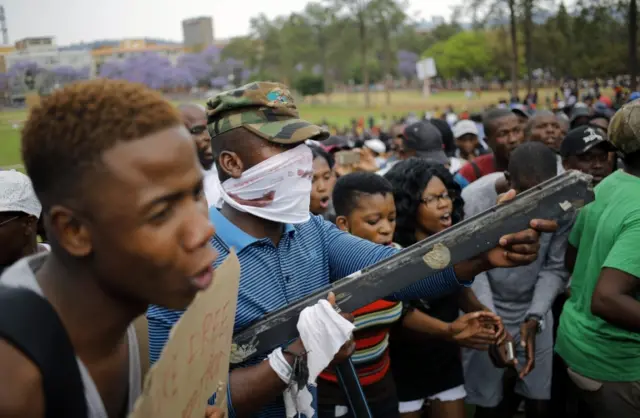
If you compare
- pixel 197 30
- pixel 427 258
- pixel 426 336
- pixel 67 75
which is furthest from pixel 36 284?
pixel 197 30

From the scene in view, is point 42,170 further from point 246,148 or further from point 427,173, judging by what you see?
point 427,173

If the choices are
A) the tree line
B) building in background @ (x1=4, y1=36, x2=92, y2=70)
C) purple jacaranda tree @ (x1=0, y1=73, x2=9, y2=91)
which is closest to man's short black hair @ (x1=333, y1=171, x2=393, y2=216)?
building in background @ (x1=4, y1=36, x2=92, y2=70)

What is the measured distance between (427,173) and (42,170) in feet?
9.48

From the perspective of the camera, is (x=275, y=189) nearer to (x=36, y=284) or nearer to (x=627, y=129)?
(x=36, y=284)

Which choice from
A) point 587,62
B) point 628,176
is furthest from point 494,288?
point 587,62

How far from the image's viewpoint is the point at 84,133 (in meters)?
1.10

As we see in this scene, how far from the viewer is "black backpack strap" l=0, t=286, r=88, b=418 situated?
106 centimetres

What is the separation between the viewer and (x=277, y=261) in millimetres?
2205

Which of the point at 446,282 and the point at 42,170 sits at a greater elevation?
the point at 42,170

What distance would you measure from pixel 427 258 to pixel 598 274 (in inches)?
49.6

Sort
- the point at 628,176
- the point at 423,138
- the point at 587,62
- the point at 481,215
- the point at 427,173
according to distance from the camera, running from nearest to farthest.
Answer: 1. the point at 481,215
2. the point at 628,176
3. the point at 427,173
4. the point at 423,138
5. the point at 587,62

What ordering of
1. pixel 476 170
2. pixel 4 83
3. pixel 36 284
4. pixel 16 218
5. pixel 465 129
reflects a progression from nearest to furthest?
pixel 36 284 → pixel 16 218 → pixel 4 83 → pixel 476 170 → pixel 465 129

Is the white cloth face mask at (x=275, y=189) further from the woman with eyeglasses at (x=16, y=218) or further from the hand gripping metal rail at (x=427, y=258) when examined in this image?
the woman with eyeglasses at (x=16, y=218)

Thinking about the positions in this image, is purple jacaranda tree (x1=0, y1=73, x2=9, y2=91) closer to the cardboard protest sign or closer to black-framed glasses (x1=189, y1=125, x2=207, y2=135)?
black-framed glasses (x1=189, y1=125, x2=207, y2=135)
